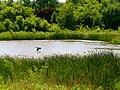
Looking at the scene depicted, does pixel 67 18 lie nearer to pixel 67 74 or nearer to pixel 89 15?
pixel 89 15

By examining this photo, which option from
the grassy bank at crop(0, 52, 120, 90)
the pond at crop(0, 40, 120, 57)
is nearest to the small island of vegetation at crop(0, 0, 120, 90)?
the grassy bank at crop(0, 52, 120, 90)

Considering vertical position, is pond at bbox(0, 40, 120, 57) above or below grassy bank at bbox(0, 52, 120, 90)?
below

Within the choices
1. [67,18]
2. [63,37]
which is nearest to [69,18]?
[67,18]

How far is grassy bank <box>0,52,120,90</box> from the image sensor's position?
987 centimetres

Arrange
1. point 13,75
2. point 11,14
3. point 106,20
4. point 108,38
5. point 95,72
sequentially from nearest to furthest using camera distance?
1. point 95,72
2. point 13,75
3. point 108,38
4. point 106,20
5. point 11,14

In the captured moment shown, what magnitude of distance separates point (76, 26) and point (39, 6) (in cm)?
2514

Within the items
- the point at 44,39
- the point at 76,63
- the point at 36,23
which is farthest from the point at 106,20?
the point at 76,63

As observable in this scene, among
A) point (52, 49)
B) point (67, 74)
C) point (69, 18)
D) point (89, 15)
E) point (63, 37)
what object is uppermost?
point (67, 74)

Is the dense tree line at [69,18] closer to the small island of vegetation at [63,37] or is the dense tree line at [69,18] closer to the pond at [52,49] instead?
the small island of vegetation at [63,37]

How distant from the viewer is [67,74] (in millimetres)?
10695

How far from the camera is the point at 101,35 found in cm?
4059

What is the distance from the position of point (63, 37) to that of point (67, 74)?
32593mm

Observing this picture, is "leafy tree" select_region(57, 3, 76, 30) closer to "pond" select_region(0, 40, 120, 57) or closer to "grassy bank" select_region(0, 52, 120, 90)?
"pond" select_region(0, 40, 120, 57)

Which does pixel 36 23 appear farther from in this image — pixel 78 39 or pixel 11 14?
pixel 78 39
